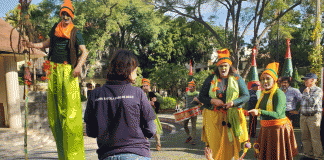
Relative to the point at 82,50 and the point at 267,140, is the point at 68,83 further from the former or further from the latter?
the point at 267,140

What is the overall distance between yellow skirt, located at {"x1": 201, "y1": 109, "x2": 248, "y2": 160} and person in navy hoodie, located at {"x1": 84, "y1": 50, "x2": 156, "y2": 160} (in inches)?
86.1

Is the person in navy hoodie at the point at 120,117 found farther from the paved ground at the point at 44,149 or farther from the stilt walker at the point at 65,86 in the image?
the paved ground at the point at 44,149

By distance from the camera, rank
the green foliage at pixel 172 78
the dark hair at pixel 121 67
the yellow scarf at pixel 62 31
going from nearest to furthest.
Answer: the dark hair at pixel 121 67 → the yellow scarf at pixel 62 31 → the green foliage at pixel 172 78

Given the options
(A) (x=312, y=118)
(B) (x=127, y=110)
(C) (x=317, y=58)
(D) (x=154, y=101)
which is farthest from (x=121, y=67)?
(C) (x=317, y=58)

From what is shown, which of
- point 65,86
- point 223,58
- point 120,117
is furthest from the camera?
point 223,58

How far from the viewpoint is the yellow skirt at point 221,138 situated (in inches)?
168

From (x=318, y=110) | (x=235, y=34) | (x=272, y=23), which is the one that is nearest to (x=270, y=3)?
(x=272, y=23)

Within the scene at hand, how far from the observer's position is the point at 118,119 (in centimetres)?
228

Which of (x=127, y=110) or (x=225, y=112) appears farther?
(x=225, y=112)

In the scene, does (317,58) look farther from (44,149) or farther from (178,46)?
(178,46)

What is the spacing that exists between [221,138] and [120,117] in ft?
8.22

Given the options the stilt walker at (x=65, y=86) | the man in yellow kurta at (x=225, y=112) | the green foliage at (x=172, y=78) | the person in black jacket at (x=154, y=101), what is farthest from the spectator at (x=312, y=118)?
the green foliage at (x=172, y=78)

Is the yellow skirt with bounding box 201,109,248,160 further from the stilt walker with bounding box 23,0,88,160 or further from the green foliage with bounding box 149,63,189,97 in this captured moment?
the green foliage with bounding box 149,63,189,97

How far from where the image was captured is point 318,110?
648 centimetres
